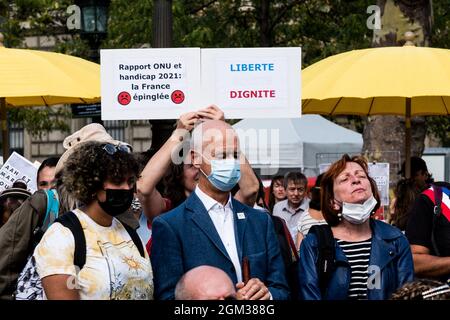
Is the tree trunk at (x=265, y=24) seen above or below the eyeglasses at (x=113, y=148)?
above

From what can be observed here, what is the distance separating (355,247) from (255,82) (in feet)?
3.50

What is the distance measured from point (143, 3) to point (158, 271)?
55.4 ft

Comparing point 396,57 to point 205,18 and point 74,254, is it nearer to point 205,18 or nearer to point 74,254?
point 74,254

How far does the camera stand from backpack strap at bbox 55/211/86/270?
4609 mm

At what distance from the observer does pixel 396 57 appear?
8266 mm

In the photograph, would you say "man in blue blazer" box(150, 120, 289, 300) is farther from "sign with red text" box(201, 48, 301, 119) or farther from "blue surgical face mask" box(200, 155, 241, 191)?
"sign with red text" box(201, 48, 301, 119)

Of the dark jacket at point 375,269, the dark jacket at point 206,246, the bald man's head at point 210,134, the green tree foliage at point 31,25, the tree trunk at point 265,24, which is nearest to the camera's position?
the dark jacket at point 206,246

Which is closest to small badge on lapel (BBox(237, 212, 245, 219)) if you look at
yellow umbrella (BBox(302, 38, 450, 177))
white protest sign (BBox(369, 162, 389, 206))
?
yellow umbrella (BBox(302, 38, 450, 177))

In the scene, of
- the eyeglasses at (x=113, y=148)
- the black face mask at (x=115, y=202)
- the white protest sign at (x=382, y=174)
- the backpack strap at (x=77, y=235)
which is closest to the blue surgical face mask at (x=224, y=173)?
the eyeglasses at (x=113, y=148)

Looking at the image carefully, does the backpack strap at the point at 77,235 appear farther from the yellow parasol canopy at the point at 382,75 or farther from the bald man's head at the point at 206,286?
the yellow parasol canopy at the point at 382,75

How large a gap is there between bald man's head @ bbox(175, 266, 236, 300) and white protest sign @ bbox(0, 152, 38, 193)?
4.63m

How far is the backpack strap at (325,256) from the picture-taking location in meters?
5.61

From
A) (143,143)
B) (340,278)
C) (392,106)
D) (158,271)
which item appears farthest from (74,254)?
(143,143)

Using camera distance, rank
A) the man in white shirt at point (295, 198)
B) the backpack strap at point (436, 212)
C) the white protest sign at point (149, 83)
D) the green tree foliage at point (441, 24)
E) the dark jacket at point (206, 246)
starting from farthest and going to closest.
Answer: the green tree foliage at point (441, 24)
the man in white shirt at point (295, 198)
the backpack strap at point (436, 212)
the white protest sign at point (149, 83)
the dark jacket at point (206, 246)
